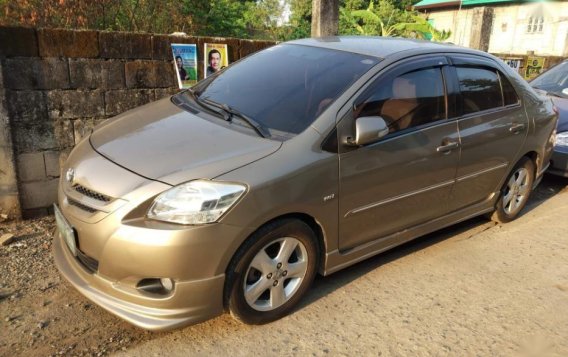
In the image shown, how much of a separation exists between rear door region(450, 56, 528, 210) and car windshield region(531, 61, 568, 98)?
109 inches

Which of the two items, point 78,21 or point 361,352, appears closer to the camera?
point 361,352

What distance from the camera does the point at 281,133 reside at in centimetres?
296

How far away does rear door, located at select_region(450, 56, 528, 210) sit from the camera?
151 inches

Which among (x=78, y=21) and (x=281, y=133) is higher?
(x=78, y=21)

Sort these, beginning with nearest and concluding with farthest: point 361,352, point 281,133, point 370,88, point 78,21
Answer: point 361,352 → point 281,133 → point 370,88 → point 78,21

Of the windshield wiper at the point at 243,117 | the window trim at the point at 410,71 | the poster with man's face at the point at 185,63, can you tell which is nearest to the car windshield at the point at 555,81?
the window trim at the point at 410,71

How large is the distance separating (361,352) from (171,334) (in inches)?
44.5

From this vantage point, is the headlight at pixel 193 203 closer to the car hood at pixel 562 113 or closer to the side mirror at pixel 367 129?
the side mirror at pixel 367 129

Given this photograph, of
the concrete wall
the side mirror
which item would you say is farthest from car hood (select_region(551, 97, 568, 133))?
the concrete wall

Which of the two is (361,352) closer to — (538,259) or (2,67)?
(538,259)

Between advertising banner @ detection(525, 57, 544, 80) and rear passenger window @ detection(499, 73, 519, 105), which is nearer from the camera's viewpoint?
rear passenger window @ detection(499, 73, 519, 105)

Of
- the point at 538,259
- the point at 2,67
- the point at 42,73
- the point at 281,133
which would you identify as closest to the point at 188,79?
the point at 42,73

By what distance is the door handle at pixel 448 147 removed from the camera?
3569mm

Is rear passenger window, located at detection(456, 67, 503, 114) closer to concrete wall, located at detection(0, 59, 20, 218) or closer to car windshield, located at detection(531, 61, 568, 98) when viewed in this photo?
car windshield, located at detection(531, 61, 568, 98)
